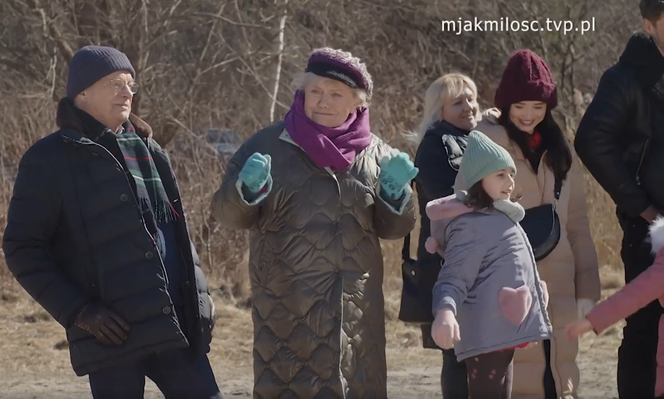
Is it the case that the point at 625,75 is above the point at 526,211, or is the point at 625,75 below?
above

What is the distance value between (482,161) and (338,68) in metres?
0.62

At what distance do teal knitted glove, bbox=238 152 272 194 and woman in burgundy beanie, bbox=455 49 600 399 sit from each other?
48.3 inches

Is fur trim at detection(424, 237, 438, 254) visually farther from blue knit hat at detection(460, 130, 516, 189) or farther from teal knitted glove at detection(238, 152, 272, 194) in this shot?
teal knitted glove at detection(238, 152, 272, 194)

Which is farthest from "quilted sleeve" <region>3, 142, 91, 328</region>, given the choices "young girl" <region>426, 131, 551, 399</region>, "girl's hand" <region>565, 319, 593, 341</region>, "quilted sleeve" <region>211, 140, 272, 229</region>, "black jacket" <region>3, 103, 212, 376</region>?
"girl's hand" <region>565, 319, 593, 341</region>

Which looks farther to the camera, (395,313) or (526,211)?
(395,313)

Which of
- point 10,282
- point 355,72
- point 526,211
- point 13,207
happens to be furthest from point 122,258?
point 10,282

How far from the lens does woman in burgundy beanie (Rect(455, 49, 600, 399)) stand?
4.52 meters

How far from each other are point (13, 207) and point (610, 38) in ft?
33.8

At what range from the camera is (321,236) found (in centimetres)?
395

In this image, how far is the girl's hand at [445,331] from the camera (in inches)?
143

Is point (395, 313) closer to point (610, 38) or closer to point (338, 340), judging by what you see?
point (338, 340)

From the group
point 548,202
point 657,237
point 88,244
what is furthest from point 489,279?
point 88,244

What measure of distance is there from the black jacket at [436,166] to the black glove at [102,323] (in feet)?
5.20

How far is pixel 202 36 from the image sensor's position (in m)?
11.6
